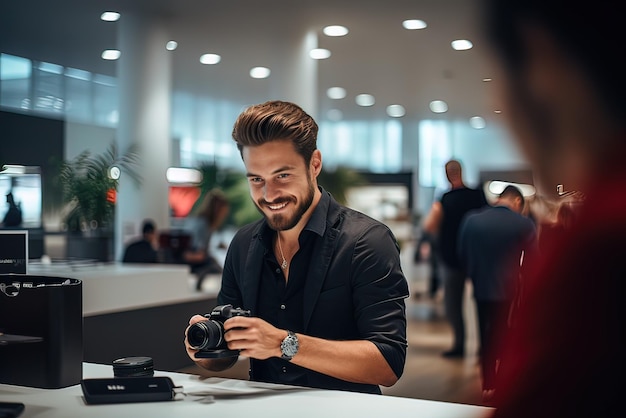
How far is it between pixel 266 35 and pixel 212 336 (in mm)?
5875

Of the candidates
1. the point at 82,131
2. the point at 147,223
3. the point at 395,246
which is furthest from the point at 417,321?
the point at 395,246

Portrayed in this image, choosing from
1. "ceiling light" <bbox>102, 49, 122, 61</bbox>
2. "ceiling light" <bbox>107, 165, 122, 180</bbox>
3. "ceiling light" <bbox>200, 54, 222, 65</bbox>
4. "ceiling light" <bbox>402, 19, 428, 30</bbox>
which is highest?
"ceiling light" <bbox>200, 54, 222, 65</bbox>

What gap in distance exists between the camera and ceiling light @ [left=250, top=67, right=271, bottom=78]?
855cm

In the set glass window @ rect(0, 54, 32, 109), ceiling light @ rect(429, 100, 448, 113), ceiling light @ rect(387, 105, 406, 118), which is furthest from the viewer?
ceiling light @ rect(387, 105, 406, 118)

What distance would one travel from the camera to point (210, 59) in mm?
8234

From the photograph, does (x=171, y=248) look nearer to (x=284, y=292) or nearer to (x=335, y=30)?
(x=335, y=30)

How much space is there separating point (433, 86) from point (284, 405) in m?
7.80

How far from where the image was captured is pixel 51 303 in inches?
63.9

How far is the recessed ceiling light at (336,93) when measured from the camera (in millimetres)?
10005

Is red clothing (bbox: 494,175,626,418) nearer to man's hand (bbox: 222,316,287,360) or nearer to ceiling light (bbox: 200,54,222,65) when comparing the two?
man's hand (bbox: 222,316,287,360)

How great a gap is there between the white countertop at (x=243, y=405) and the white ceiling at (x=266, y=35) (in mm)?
3799

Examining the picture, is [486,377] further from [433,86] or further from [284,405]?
[433,86]

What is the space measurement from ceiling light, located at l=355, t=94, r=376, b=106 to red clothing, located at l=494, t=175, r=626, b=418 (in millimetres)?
9810

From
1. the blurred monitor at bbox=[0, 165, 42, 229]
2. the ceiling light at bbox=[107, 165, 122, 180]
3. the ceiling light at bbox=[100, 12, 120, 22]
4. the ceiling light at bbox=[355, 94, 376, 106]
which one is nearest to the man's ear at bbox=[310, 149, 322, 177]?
the blurred monitor at bbox=[0, 165, 42, 229]
